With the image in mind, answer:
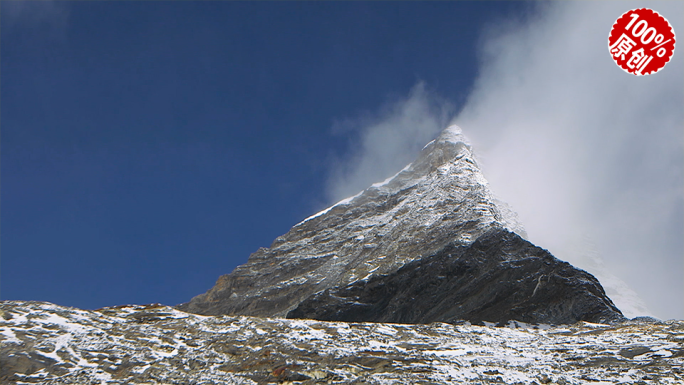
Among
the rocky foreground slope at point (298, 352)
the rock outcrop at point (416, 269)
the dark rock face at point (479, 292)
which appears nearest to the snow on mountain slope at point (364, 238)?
the rock outcrop at point (416, 269)

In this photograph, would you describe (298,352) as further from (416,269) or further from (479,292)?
(416,269)

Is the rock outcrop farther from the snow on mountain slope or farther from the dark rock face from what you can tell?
the snow on mountain slope

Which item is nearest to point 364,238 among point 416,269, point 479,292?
point 416,269

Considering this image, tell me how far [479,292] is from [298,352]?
1606 inches

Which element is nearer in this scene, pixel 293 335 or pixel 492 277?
pixel 293 335

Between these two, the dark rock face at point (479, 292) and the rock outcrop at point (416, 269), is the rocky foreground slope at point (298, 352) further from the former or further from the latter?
the rock outcrop at point (416, 269)

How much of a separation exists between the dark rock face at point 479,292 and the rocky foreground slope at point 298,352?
2698cm

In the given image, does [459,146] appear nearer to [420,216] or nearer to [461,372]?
[420,216]

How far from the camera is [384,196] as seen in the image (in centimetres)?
11012

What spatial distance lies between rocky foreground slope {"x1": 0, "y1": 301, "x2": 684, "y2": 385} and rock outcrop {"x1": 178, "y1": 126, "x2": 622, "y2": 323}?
28.7 metres

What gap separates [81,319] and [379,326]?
51.7ft

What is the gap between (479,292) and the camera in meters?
64.2

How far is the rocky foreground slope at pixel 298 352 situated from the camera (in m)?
24.4

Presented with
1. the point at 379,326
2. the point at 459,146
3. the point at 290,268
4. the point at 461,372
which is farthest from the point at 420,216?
the point at 461,372
